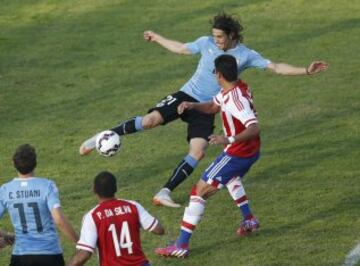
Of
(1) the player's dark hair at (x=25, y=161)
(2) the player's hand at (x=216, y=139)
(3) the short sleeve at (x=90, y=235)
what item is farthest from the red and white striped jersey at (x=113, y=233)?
(2) the player's hand at (x=216, y=139)

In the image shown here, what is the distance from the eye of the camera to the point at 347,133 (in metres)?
16.4

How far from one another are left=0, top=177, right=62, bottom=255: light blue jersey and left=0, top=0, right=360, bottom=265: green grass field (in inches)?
91.7

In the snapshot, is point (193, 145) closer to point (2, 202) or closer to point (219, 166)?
point (219, 166)

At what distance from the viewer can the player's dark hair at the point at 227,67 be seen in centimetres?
1120

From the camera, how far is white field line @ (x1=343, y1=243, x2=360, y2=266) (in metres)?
11.1

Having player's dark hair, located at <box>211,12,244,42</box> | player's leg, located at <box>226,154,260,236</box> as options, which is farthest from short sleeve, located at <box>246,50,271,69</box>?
player's leg, located at <box>226,154,260,236</box>

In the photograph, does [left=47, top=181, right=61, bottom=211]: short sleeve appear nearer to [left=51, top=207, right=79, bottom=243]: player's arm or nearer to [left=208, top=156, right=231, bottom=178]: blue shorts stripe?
[left=51, top=207, right=79, bottom=243]: player's arm

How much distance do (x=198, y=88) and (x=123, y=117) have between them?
4292mm

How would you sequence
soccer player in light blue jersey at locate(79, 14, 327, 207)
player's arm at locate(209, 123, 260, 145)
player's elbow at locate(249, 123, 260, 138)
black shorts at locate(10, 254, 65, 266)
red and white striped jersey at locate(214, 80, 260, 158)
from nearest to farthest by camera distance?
black shorts at locate(10, 254, 65, 266) < player's arm at locate(209, 123, 260, 145) < player's elbow at locate(249, 123, 260, 138) < red and white striped jersey at locate(214, 80, 260, 158) < soccer player in light blue jersey at locate(79, 14, 327, 207)

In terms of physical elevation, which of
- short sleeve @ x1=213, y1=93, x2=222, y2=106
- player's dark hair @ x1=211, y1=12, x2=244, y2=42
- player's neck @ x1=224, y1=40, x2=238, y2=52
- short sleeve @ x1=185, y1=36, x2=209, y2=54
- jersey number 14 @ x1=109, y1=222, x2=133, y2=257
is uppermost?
player's dark hair @ x1=211, y1=12, x2=244, y2=42

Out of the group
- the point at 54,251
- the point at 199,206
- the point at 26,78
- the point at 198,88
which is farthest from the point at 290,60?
the point at 54,251

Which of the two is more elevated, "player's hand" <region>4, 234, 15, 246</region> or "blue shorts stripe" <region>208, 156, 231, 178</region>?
"blue shorts stripe" <region>208, 156, 231, 178</region>

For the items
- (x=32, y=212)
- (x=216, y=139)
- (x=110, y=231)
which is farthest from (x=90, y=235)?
(x=216, y=139)

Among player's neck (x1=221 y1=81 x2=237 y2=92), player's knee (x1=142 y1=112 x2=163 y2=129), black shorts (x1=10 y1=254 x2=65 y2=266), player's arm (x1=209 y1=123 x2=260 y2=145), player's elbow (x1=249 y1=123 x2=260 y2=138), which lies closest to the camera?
black shorts (x1=10 y1=254 x2=65 y2=266)
